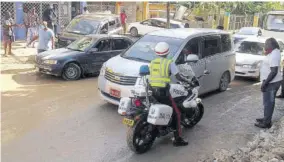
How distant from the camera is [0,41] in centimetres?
1612

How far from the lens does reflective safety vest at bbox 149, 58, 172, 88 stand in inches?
216

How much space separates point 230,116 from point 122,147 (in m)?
3.04

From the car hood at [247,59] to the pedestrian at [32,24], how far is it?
933cm

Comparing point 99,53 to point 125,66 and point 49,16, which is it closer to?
point 125,66

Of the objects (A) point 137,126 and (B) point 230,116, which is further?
(B) point 230,116

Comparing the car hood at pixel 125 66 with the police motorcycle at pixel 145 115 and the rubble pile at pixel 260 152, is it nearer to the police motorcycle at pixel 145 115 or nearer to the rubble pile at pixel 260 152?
the police motorcycle at pixel 145 115

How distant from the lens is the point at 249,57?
12.0 meters

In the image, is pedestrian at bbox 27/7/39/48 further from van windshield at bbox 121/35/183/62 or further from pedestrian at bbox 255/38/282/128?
pedestrian at bbox 255/38/282/128

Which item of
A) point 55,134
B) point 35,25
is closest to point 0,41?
point 35,25

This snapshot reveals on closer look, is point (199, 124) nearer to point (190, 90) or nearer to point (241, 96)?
point (190, 90)

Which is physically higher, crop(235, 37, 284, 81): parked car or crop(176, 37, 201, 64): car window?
crop(176, 37, 201, 64): car window

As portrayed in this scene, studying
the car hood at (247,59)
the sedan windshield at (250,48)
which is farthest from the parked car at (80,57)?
the sedan windshield at (250,48)

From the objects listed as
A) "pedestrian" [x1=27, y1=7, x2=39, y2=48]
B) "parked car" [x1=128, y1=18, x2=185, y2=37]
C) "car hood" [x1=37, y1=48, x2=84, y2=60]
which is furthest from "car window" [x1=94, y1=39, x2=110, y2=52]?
"parked car" [x1=128, y1=18, x2=185, y2=37]

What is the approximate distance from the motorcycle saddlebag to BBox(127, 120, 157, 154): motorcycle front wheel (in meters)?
0.24
